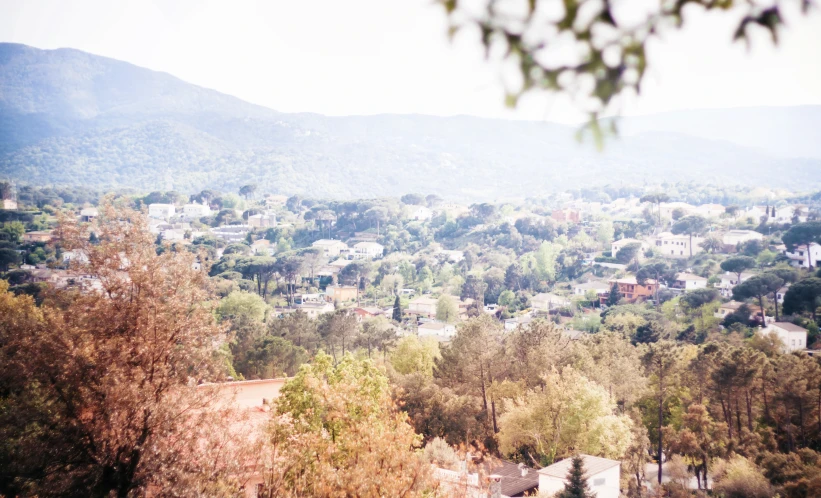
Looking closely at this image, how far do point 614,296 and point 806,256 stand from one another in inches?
501

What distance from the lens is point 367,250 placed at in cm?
5475

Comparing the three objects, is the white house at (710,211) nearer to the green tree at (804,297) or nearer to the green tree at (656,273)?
the green tree at (656,273)

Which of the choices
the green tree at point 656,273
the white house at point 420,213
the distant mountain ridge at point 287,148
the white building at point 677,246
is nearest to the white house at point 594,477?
the green tree at point 656,273

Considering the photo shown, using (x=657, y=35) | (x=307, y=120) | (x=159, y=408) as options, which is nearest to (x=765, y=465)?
(x=159, y=408)

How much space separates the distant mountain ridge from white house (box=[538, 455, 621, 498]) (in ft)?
265

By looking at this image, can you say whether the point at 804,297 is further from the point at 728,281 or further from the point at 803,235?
the point at 803,235

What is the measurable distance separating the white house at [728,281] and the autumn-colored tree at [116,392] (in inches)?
1380

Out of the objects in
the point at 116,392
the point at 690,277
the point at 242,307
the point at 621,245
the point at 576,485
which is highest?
the point at 116,392

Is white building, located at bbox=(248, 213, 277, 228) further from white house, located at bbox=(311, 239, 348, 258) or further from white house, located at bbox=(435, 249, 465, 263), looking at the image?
white house, located at bbox=(435, 249, 465, 263)

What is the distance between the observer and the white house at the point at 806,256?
35.4 m

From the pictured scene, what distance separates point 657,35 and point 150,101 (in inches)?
6596

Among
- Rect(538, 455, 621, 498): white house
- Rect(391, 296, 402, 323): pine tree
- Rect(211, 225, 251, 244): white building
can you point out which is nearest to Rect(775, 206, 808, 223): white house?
Rect(391, 296, 402, 323): pine tree

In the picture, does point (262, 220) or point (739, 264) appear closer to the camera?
point (739, 264)

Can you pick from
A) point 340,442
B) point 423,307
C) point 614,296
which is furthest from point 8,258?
point 614,296
